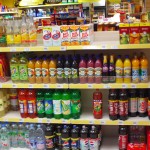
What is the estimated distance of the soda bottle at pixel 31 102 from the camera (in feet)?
10.5

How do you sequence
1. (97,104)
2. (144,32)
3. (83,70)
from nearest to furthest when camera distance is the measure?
(144,32) < (83,70) < (97,104)

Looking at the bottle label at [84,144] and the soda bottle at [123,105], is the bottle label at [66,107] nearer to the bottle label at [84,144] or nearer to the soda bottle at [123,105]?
the bottle label at [84,144]

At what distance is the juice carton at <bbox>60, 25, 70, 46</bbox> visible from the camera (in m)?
2.91

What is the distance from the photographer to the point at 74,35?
9.53ft

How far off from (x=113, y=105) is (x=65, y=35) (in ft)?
3.12

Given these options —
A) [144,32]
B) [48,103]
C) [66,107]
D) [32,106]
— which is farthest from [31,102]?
[144,32]

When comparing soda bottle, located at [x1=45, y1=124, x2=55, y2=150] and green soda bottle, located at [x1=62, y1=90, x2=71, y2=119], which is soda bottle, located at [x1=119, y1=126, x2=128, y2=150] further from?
soda bottle, located at [x1=45, y1=124, x2=55, y2=150]

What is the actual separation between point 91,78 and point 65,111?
1.66 ft

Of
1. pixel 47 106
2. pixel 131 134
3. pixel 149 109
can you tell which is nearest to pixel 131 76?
pixel 149 109

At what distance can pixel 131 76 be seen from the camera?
9.48ft

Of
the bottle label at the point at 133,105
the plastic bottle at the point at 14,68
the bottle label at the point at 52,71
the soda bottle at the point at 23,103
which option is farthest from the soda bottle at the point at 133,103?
the plastic bottle at the point at 14,68

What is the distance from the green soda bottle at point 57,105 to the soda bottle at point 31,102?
264 mm

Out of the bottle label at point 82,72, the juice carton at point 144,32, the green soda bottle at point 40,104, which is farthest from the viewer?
the green soda bottle at point 40,104

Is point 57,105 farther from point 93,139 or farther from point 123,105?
point 123,105
